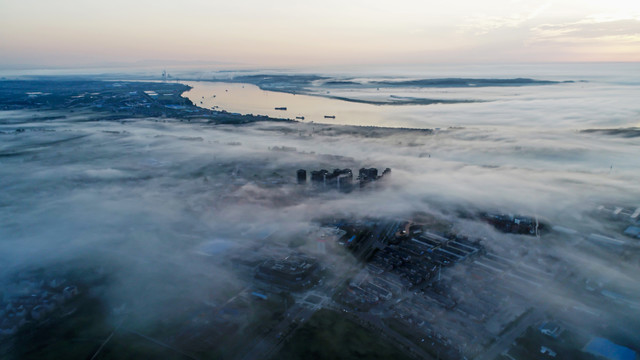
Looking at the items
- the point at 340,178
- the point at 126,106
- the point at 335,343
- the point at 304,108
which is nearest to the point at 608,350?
the point at 335,343

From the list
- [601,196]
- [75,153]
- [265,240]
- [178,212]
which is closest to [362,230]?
[265,240]

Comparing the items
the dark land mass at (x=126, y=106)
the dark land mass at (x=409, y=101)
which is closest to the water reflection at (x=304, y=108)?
the dark land mass at (x=409, y=101)

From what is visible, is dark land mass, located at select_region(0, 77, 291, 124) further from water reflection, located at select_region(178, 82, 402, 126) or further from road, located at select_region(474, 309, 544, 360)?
road, located at select_region(474, 309, 544, 360)

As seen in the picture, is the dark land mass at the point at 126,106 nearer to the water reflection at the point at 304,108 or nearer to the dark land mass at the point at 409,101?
the water reflection at the point at 304,108

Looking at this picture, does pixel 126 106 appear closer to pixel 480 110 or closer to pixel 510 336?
pixel 480 110

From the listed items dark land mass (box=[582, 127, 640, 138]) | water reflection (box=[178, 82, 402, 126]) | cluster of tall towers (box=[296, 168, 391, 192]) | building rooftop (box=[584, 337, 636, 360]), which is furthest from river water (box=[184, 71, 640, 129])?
building rooftop (box=[584, 337, 636, 360])

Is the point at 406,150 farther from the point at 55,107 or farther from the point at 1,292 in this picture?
the point at 55,107

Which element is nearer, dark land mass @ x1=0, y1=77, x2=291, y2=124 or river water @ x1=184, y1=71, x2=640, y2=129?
river water @ x1=184, y1=71, x2=640, y2=129

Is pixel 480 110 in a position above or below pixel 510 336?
above
